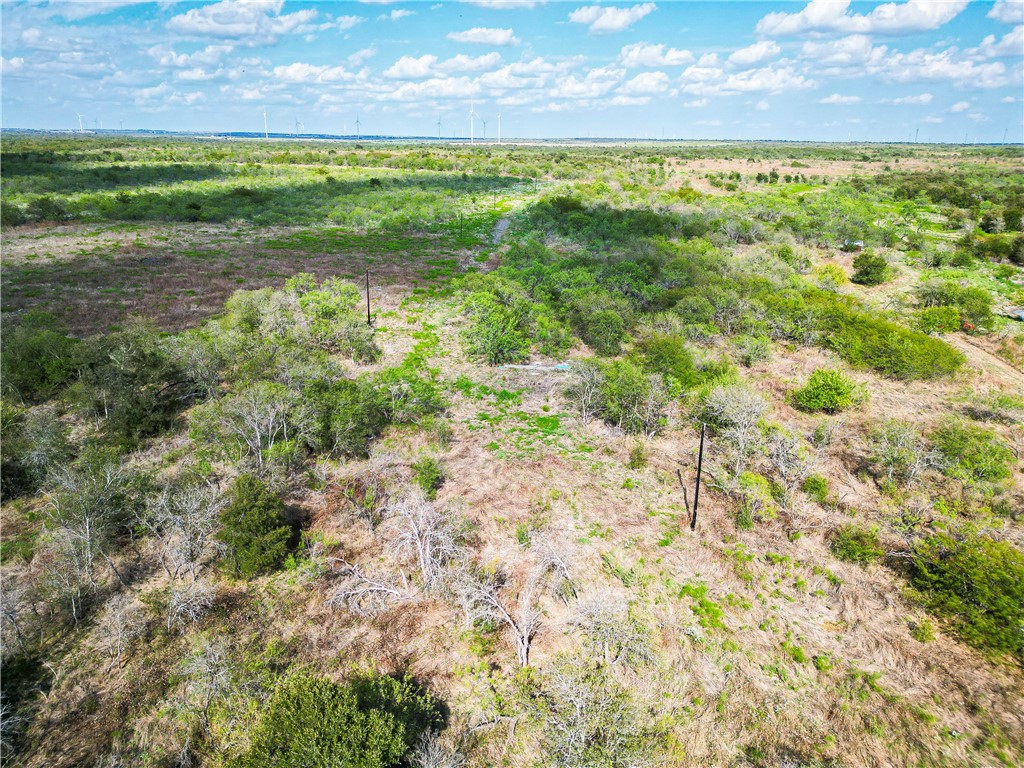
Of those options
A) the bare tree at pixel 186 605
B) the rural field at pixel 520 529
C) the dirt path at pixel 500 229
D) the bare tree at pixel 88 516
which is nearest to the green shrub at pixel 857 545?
the rural field at pixel 520 529

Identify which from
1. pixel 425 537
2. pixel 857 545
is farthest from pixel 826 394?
pixel 425 537

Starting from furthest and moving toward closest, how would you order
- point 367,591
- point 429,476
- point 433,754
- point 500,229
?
point 500,229 → point 429,476 → point 367,591 → point 433,754

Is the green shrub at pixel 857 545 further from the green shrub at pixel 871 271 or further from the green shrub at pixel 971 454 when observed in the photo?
the green shrub at pixel 871 271

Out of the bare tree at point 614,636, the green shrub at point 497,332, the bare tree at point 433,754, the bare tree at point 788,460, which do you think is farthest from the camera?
the green shrub at point 497,332

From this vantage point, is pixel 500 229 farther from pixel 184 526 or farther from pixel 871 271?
pixel 184 526

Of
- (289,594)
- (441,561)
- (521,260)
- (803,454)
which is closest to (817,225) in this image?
(521,260)
